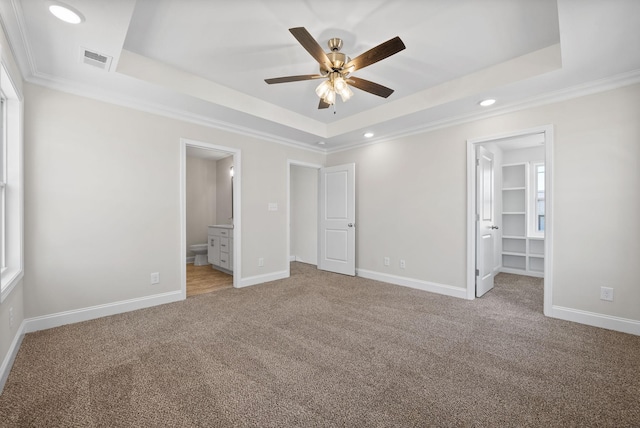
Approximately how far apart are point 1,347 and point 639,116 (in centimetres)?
549

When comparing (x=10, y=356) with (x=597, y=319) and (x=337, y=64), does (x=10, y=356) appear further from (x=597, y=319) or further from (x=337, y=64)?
(x=597, y=319)

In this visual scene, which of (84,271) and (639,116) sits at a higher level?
(639,116)

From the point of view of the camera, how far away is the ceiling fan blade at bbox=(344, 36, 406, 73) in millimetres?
1912

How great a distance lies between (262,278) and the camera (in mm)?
4477

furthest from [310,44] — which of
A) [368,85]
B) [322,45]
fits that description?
[368,85]

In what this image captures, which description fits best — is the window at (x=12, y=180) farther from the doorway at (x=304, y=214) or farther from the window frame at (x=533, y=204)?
the window frame at (x=533, y=204)

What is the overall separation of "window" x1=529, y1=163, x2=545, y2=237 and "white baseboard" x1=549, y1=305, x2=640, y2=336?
2789 millimetres

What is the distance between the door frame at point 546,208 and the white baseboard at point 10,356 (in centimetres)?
440

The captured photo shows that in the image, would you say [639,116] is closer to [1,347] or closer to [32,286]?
[1,347]

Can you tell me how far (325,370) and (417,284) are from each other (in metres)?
2.56

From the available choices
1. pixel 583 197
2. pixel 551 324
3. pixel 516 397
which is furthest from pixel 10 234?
pixel 583 197

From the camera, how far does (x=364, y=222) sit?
4.90 metres

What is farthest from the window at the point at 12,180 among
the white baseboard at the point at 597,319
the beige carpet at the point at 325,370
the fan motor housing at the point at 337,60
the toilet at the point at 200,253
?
the white baseboard at the point at 597,319

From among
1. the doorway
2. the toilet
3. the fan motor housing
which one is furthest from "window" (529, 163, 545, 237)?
the toilet
